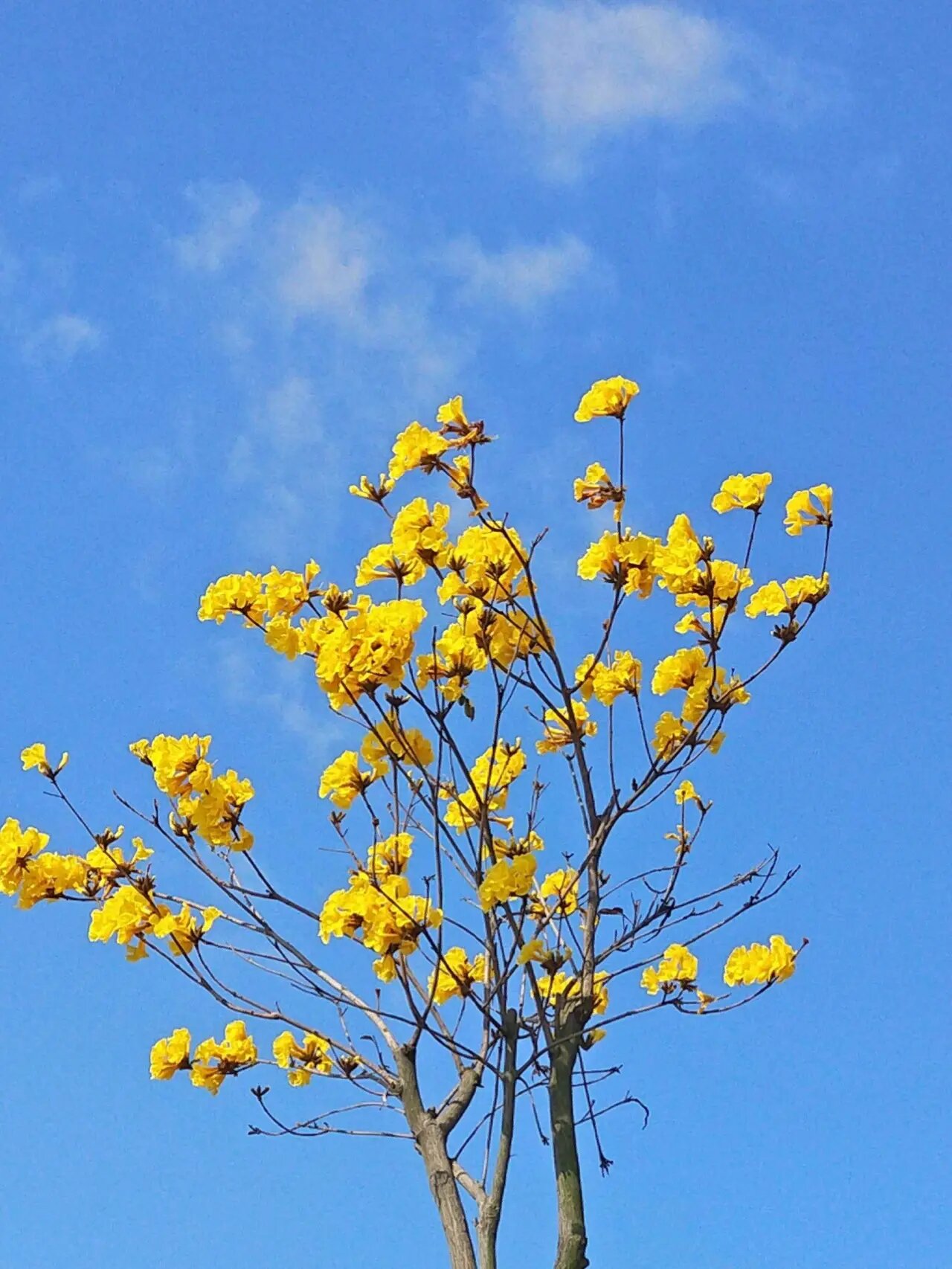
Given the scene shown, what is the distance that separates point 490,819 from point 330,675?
0.78 m

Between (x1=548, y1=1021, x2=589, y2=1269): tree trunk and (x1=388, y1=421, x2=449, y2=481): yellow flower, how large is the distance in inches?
57.9

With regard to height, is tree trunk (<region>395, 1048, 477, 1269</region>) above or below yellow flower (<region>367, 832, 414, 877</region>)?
below

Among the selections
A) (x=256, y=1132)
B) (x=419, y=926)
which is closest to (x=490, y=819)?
(x=419, y=926)

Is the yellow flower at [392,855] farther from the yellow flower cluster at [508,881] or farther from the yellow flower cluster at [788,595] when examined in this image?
the yellow flower cluster at [788,595]

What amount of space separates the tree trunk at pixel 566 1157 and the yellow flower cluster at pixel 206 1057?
957mm

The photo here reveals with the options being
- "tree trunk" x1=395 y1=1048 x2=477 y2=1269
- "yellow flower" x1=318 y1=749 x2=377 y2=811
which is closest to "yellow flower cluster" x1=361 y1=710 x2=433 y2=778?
"yellow flower" x1=318 y1=749 x2=377 y2=811

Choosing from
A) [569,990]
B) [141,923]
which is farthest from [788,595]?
[141,923]

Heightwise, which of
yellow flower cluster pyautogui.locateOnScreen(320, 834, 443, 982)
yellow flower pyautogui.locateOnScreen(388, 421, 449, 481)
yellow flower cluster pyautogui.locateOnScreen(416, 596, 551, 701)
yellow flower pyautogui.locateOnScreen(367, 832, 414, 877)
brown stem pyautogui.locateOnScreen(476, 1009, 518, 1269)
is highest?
yellow flower pyautogui.locateOnScreen(388, 421, 449, 481)

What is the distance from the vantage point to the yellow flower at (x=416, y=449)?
3072mm

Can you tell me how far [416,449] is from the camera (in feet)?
10.1

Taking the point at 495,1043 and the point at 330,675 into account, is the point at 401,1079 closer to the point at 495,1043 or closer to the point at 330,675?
the point at 495,1043

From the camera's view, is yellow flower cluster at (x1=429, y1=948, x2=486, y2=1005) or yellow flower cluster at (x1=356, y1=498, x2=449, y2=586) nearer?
yellow flower cluster at (x1=356, y1=498, x2=449, y2=586)

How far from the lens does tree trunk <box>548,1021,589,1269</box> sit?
3.04 metres

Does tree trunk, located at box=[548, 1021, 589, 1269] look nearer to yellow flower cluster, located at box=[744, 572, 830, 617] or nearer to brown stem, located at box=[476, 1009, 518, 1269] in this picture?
brown stem, located at box=[476, 1009, 518, 1269]
